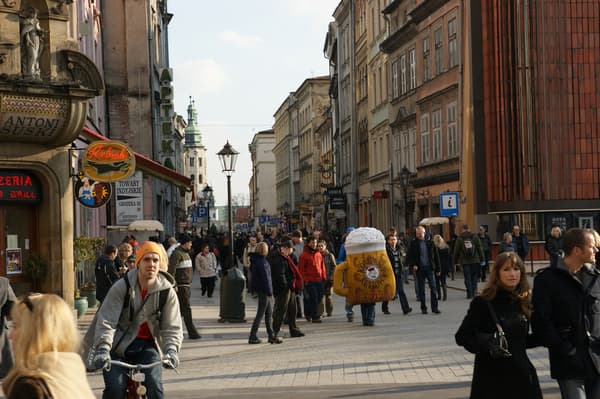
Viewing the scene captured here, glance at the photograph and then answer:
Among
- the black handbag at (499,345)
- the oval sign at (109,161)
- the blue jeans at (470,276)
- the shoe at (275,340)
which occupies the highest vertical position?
the oval sign at (109,161)

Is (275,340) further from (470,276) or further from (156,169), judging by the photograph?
(470,276)

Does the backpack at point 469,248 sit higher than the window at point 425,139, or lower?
lower

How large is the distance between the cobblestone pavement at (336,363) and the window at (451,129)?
23.2 meters

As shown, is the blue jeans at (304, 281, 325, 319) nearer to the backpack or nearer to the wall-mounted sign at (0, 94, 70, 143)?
the backpack

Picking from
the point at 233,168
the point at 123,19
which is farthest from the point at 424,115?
the point at 233,168

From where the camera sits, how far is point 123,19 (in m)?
44.3

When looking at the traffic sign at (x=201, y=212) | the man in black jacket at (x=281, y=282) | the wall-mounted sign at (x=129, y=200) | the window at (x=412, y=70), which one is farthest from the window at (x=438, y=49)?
the man in black jacket at (x=281, y=282)

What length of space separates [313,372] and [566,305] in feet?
22.5

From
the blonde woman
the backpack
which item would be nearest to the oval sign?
the backpack

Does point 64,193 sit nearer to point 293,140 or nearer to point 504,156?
point 504,156

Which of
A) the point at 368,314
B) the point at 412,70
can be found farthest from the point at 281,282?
the point at 412,70

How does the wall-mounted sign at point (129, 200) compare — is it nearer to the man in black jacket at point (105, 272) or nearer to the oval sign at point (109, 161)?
the oval sign at point (109, 161)

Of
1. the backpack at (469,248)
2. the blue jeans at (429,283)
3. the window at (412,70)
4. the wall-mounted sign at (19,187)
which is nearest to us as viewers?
the wall-mounted sign at (19,187)

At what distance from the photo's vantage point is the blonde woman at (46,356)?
4195 mm
